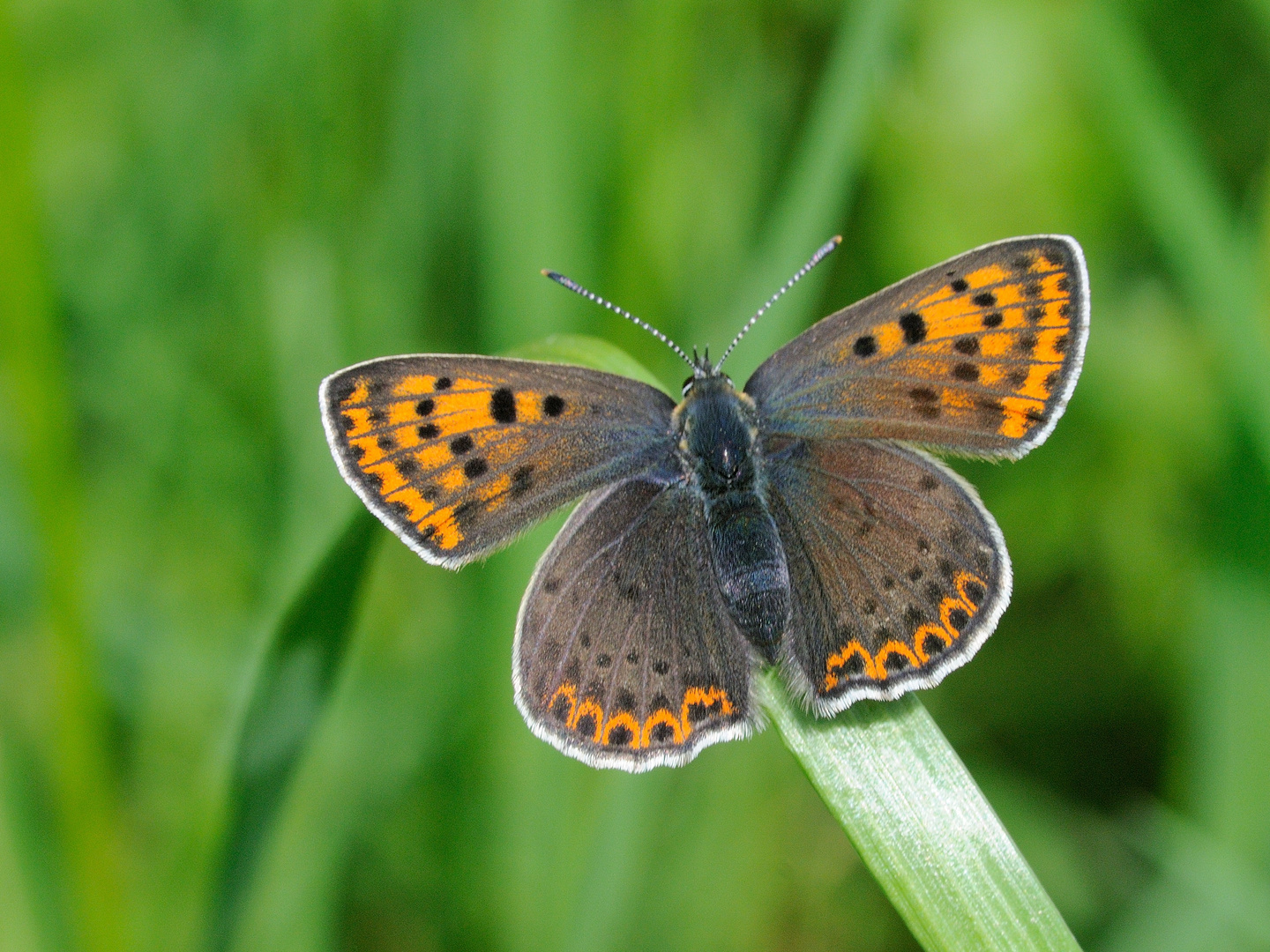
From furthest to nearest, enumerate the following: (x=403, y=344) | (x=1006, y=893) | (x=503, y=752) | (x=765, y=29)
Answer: (x=765, y=29), (x=403, y=344), (x=503, y=752), (x=1006, y=893)

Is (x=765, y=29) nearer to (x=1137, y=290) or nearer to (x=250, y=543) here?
(x=1137, y=290)

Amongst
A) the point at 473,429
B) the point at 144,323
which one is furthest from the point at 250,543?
the point at 473,429

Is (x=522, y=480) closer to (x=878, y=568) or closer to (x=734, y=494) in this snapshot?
(x=734, y=494)

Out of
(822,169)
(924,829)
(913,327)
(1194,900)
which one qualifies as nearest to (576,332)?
(822,169)

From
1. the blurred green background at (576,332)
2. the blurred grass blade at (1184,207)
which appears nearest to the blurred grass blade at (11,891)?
the blurred green background at (576,332)

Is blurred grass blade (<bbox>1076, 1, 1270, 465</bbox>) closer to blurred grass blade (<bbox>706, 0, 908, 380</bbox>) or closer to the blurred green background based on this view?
the blurred green background

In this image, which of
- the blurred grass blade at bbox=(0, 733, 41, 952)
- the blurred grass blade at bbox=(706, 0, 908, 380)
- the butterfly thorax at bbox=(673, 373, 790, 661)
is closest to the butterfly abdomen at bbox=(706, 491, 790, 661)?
the butterfly thorax at bbox=(673, 373, 790, 661)
